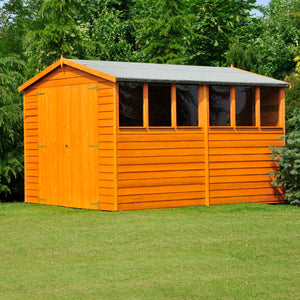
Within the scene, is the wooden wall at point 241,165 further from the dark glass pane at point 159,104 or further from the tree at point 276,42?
the tree at point 276,42

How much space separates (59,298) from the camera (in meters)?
6.64

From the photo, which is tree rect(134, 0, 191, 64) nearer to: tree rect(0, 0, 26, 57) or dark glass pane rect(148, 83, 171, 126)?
tree rect(0, 0, 26, 57)

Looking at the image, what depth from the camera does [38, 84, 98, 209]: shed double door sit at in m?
15.0

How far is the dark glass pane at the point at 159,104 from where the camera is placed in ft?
48.7

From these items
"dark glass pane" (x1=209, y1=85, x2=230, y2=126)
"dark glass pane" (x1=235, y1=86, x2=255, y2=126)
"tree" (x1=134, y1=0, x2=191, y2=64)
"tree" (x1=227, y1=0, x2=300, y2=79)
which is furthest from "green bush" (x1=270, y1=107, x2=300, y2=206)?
"tree" (x1=227, y1=0, x2=300, y2=79)

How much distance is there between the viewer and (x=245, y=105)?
16.2 metres

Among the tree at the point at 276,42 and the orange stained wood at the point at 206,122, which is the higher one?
the tree at the point at 276,42

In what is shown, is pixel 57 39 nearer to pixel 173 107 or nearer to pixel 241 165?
pixel 173 107

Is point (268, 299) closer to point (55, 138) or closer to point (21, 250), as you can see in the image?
point (21, 250)

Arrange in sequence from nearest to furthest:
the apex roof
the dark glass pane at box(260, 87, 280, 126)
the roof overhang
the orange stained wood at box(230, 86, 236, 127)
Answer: the roof overhang < the apex roof < the orange stained wood at box(230, 86, 236, 127) < the dark glass pane at box(260, 87, 280, 126)

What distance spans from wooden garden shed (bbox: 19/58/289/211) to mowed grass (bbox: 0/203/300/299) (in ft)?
3.60

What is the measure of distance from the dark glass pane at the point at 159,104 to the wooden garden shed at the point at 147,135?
0.02 meters

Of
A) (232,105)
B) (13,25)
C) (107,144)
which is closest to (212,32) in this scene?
(13,25)

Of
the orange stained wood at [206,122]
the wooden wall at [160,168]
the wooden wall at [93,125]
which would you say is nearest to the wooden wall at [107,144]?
the wooden wall at [93,125]
